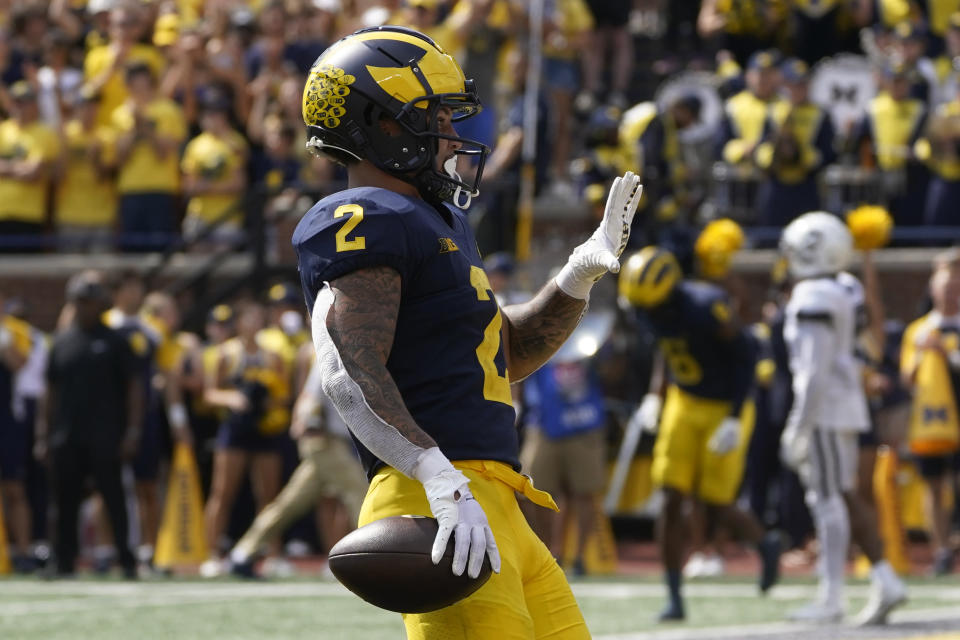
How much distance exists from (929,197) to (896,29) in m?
1.72

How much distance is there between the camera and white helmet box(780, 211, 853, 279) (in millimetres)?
8492

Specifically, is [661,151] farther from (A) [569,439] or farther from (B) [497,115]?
(A) [569,439]

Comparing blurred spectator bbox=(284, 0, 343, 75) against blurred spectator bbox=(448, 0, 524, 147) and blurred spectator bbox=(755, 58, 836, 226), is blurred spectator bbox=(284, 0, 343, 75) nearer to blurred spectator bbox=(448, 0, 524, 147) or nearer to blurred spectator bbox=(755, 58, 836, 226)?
blurred spectator bbox=(448, 0, 524, 147)

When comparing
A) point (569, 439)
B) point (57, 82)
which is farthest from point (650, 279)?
point (57, 82)

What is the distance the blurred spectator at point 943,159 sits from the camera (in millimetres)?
12383

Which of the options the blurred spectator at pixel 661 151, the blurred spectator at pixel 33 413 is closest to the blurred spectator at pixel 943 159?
the blurred spectator at pixel 661 151

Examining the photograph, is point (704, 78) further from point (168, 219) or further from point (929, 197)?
point (168, 219)

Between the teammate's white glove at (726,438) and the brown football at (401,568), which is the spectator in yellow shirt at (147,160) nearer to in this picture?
the teammate's white glove at (726,438)

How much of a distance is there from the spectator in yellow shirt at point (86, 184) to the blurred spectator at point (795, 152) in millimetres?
5145

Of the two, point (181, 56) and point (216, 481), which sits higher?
point (181, 56)

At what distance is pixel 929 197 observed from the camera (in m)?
13.0

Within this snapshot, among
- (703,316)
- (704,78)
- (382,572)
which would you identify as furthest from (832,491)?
(704,78)

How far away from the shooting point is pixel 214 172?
1375cm

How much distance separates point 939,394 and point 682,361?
2587 mm
